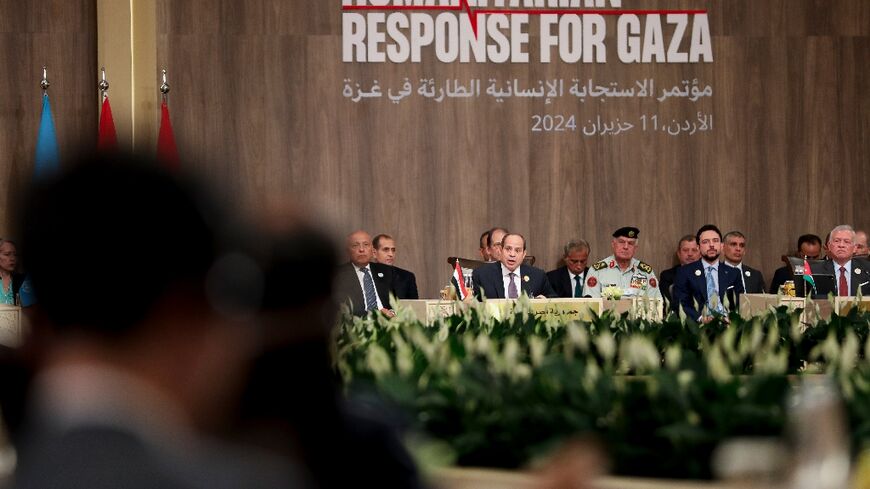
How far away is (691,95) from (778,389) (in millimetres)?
9244

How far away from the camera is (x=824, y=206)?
10.8 meters

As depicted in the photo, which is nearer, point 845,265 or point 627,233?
point 845,265

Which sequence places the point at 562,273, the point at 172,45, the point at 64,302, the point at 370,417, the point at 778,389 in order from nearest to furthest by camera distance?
the point at 64,302, the point at 370,417, the point at 778,389, the point at 562,273, the point at 172,45

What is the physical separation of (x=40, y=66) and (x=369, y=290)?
3.93m

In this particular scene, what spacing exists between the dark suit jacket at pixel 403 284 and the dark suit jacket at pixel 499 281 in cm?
98

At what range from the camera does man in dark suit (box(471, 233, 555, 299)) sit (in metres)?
7.96

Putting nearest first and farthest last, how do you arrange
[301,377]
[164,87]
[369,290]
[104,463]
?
[104,463]
[301,377]
[369,290]
[164,87]

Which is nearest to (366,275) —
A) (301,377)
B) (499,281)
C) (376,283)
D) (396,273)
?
(376,283)

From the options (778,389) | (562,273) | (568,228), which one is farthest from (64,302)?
(568,228)

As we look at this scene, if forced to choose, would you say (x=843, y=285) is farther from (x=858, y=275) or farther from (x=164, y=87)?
(x=164, y=87)

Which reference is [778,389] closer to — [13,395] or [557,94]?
[13,395]

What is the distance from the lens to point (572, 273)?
9.80m

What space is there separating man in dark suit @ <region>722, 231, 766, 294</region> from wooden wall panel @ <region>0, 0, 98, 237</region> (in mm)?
5630

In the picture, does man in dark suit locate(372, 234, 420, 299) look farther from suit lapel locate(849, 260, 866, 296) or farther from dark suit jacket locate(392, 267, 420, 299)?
suit lapel locate(849, 260, 866, 296)
